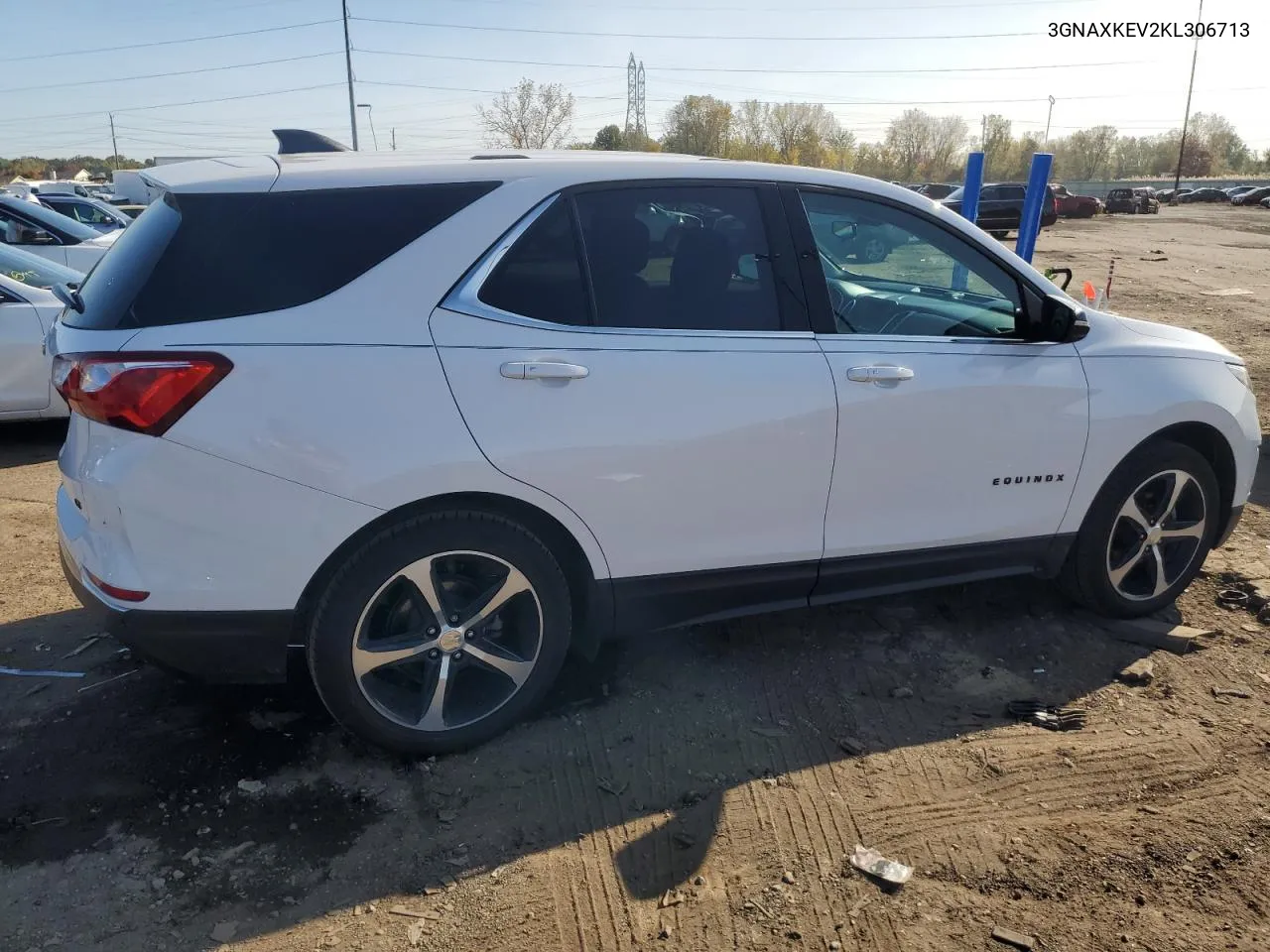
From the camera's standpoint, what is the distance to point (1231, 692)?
12.0 ft

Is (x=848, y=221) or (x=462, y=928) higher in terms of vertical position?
(x=848, y=221)

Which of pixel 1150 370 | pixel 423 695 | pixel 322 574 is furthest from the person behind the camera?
pixel 1150 370

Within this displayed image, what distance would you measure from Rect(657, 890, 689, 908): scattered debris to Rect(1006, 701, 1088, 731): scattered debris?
5.11 ft

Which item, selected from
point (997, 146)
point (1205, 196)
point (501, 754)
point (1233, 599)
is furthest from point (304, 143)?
point (997, 146)

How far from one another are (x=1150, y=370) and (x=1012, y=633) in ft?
3.99

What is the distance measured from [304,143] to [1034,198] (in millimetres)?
8208

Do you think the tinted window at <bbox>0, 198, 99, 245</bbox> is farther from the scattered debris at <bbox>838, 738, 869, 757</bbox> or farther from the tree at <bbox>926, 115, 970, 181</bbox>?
the tree at <bbox>926, 115, 970, 181</bbox>

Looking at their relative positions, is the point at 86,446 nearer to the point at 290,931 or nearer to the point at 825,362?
the point at 290,931

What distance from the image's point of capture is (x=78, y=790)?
2.97 meters

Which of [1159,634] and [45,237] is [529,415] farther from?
Answer: [45,237]

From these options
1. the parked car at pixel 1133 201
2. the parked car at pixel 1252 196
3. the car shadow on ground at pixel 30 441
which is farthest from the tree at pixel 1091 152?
the car shadow on ground at pixel 30 441

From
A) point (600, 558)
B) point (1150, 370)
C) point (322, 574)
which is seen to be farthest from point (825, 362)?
point (322, 574)

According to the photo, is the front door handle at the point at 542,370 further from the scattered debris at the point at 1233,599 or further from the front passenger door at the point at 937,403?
the scattered debris at the point at 1233,599

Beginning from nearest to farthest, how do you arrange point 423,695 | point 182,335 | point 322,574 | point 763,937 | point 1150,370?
point 763,937, point 182,335, point 322,574, point 423,695, point 1150,370
